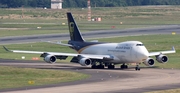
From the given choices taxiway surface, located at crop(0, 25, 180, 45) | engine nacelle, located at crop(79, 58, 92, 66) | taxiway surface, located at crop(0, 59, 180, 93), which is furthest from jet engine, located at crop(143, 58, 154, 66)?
taxiway surface, located at crop(0, 25, 180, 45)

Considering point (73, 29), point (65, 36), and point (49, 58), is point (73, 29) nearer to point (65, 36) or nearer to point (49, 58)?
point (49, 58)

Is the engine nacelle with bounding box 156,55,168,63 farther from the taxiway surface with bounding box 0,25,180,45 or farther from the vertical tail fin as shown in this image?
the taxiway surface with bounding box 0,25,180,45

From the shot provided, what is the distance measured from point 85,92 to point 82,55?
22.8 m

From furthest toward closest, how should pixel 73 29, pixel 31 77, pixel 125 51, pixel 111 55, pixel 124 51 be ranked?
pixel 73 29, pixel 111 55, pixel 124 51, pixel 125 51, pixel 31 77

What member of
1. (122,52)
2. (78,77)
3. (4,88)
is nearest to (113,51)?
(122,52)

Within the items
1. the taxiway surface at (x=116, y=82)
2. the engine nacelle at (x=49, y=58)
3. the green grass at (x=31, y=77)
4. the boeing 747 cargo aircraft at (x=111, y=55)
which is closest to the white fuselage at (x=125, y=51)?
the boeing 747 cargo aircraft at (x=111, y=55)

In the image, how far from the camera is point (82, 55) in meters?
72.6

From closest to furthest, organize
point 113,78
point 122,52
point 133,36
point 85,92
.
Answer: point 85,92, point 113,78, point 122,52, point 133,36

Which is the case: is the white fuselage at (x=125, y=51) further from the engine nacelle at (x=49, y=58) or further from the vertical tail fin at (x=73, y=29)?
the engine nacelle at (x=49, y=58)

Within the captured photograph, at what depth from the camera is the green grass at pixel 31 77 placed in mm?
56406

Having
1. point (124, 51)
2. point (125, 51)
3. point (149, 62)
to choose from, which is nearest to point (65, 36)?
point (124, 51)

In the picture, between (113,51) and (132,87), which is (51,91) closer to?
(132,87)

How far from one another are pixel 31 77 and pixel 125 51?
14240 mm

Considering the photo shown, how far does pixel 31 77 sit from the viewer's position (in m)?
61.4
